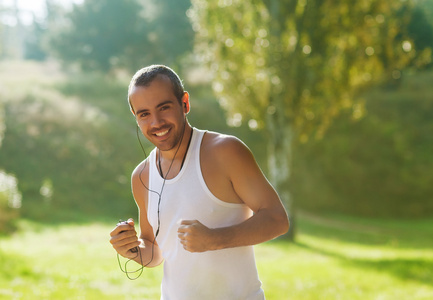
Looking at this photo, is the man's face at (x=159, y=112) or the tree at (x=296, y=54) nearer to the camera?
the man's face at (x=159, y=112)

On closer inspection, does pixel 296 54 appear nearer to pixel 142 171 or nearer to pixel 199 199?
pixel 142 171

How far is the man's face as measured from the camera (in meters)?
2.04

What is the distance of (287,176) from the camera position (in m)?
15.3

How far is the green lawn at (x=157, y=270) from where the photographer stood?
733 cm

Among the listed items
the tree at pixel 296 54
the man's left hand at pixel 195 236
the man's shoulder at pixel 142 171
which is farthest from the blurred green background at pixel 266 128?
the man's left hand at pixel 195 236

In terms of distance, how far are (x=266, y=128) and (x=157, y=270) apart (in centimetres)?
630

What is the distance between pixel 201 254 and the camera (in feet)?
6.54

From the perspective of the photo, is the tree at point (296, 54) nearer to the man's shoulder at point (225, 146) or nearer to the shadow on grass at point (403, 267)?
the shadow on grass at point (403, 267)

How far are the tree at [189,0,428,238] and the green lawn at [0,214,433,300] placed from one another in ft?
11.1

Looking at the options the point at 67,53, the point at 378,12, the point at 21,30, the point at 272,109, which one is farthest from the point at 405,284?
the point at 21,30

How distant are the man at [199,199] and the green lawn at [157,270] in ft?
16.0

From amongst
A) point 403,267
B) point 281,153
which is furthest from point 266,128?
point 403,267

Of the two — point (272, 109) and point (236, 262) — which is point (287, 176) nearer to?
point (272, 109)

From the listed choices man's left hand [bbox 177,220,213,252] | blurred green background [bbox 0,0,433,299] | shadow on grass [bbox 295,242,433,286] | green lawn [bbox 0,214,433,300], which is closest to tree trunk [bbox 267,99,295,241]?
blurred green background [bbox 0,0,433,299]
